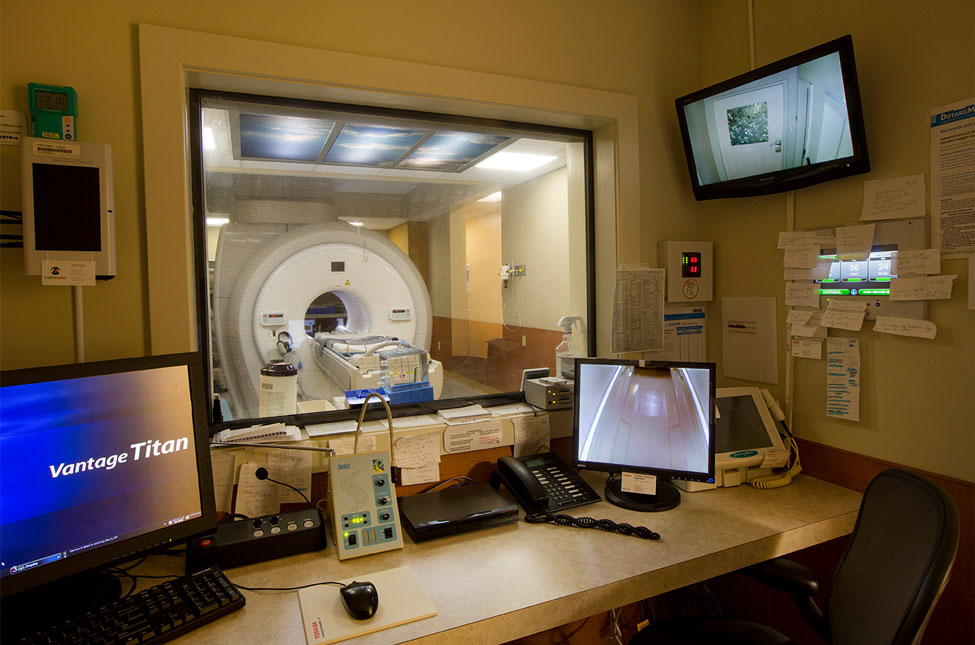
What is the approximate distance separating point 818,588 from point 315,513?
1.28m

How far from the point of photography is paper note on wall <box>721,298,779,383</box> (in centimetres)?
191

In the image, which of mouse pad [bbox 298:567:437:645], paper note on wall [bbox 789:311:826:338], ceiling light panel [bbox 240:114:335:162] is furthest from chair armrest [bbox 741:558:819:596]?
ceiling light panel [bbox 240:114:335:162]

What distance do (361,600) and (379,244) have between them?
3.59 feet

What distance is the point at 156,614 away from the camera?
1.03m

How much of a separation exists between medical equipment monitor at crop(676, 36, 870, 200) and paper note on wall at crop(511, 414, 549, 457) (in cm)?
104

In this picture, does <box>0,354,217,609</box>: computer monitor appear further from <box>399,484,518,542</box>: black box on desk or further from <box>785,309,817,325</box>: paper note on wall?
<box>785,309,817,325</box>: paper note on wall

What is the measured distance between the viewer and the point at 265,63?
1.45m

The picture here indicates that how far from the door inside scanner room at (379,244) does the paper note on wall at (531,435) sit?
0.21 m

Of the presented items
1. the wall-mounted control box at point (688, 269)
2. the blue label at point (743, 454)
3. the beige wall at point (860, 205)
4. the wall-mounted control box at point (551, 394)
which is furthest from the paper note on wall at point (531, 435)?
the beige wall at point (860, 205)

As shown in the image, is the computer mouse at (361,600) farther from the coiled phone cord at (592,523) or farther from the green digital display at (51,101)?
the green digital display at (51,101)

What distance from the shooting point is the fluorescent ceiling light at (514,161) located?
1.97m

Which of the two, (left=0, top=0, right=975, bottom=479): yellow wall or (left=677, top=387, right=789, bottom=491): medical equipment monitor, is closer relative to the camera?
(left=0, top=0, right=975, bottom=479): yellow wall

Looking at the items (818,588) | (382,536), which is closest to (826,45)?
(818,588)

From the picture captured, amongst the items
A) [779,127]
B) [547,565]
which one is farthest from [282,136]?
[779,127]
